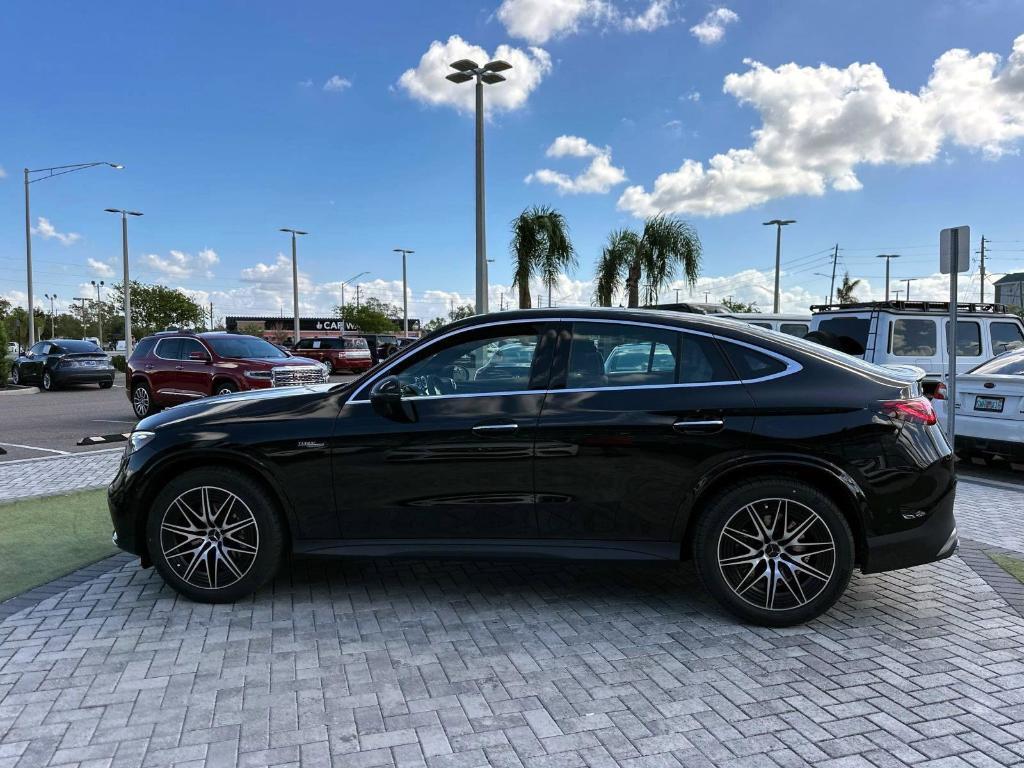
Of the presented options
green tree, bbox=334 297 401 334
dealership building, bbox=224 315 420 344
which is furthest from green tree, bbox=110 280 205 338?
green tree, bbox=334 297 401 334

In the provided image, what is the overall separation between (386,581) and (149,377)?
1190 centimetres

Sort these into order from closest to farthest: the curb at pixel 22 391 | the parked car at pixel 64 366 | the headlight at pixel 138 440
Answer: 1. the headlight at pixel 138 440
2. the curb at pixel 22 391
3. the parked car at pixel 64 366

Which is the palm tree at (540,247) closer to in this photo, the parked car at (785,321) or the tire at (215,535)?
the parked car at (785,321)

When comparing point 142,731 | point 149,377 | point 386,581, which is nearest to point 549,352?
point 386,581

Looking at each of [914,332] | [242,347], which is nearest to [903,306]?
[914,332]

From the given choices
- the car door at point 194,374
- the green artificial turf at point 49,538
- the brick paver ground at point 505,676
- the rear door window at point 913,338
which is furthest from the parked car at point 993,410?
the car door at point 194,374

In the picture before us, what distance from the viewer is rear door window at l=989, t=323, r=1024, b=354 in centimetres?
1084

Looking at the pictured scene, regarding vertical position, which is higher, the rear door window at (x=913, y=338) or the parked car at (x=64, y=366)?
the rear door window at (x=913, y=338)

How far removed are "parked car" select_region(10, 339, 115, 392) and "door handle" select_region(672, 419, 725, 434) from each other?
2404 centimetres

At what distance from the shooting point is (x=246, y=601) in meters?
4.31

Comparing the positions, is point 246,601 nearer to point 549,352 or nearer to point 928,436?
point 549,352

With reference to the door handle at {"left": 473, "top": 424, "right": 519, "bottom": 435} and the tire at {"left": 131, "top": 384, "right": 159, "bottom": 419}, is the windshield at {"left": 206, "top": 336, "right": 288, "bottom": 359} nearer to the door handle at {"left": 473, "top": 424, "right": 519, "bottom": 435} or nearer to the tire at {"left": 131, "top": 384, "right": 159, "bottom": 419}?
the tire at {"left": 131, "top": 384, "right": 159, "bottom": 419}

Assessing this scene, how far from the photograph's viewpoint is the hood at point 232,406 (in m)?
4.24

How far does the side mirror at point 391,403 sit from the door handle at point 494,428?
36 centimetres
